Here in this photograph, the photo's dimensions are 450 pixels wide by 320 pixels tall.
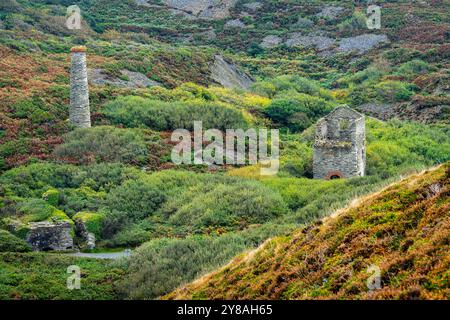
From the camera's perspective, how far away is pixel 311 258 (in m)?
18.0

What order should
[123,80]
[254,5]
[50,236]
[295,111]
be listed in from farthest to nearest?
[254,5] < [123,80] < [295,111] < [50,236]

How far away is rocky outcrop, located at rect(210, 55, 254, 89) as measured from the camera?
2444 inches

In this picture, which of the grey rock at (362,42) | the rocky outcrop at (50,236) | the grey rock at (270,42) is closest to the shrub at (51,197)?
the rocky outcrop at (50,236)

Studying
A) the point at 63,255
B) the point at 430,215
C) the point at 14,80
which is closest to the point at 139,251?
the point at 63,255

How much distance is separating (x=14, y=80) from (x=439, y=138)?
22.0 metres

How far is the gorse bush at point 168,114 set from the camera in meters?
43.3

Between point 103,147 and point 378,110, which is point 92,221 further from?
point 378,110

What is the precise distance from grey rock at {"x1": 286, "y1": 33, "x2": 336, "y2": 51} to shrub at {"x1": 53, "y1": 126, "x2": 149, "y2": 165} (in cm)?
4635

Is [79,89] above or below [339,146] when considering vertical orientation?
above

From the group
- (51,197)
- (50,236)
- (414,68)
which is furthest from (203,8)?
(50,236)

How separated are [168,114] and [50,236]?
643 inches

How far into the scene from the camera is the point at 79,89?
39844 mm

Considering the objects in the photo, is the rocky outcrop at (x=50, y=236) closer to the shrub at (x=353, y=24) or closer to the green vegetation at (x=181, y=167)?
the green vegetation at (x=181, y=167)

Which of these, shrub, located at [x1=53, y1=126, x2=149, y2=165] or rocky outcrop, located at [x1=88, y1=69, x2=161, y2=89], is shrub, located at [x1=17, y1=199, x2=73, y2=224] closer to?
shrub, located at [x1=53, y1=126, x2=149, y2=165]
